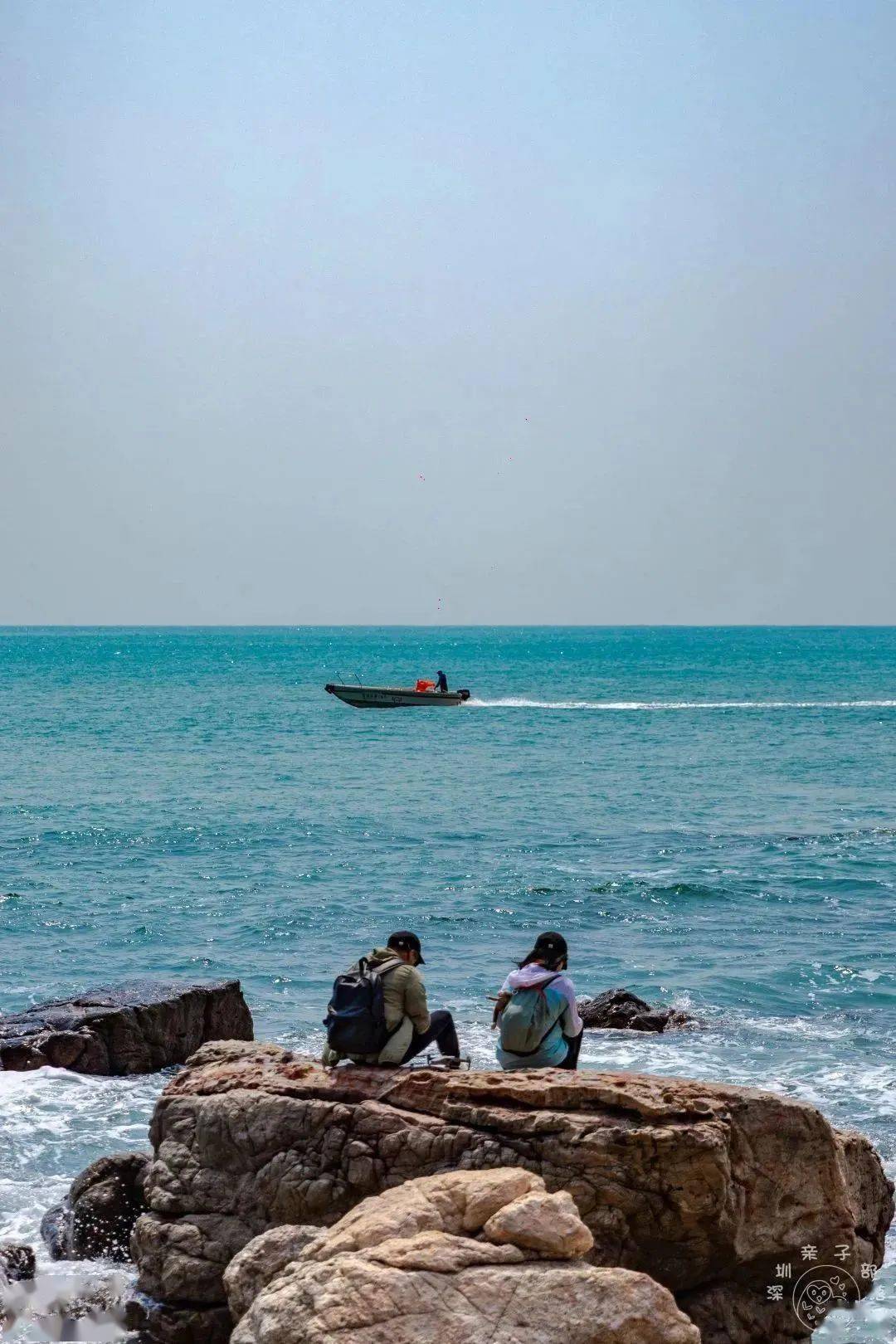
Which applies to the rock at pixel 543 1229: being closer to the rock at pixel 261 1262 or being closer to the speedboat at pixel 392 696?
the rock at pixel 261 1262

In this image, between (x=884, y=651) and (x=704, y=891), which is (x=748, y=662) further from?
(x=704, y=891)

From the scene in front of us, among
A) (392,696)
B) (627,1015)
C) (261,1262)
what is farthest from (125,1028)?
(392,696)

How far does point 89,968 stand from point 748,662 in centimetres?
13672

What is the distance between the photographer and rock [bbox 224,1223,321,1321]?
24.8ft

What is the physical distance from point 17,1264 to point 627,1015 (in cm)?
899

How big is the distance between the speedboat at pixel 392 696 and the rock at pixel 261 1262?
6627cm

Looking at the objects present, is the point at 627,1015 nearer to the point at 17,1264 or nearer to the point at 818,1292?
the point at 818,1292

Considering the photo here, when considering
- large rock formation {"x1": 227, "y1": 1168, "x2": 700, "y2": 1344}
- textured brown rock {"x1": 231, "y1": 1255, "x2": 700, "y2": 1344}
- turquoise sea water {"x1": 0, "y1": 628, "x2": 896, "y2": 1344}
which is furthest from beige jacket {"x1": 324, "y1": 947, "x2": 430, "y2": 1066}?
turquoise sea water {"x1": 0, "y1": 628, "x2": 896, "y2": 1344}

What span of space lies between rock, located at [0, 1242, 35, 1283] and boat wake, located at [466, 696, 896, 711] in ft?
Answer: 239

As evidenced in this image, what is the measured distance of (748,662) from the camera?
151500 mm

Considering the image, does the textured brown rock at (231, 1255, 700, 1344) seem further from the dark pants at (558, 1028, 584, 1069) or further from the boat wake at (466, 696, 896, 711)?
the boat wake at (466, 696, 896, 711)

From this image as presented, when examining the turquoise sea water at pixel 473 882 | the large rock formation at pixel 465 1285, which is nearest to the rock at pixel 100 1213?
the turquoise sea water at pixel 473 882

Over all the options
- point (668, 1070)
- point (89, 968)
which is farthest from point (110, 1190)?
point (89, 968)

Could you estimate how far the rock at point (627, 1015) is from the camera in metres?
16.7
